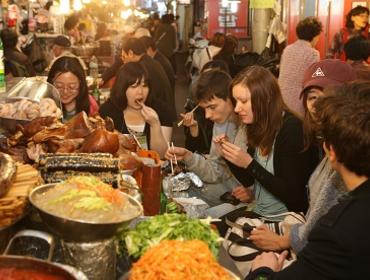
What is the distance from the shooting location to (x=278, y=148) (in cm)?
411

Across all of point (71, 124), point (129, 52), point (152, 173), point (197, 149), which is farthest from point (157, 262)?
point (129, 52)

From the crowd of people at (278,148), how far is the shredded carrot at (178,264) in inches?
25.8

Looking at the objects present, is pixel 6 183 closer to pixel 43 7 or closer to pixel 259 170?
pixel 259 170

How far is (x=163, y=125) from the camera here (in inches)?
213

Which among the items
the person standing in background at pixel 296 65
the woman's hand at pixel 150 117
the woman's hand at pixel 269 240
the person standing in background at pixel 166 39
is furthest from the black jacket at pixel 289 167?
the person standing in background at pixel 166 39

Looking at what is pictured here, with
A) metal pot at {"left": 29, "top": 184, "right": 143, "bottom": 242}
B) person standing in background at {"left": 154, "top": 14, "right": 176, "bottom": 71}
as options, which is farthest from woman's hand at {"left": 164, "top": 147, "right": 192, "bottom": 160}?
person standing in background at {"left": 154, "top": 14, "right": 176, "bottom": 71}

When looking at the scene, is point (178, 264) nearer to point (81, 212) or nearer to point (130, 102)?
point (81, 212)

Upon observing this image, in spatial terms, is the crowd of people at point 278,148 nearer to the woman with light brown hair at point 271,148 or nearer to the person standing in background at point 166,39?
the woman with light brown hair at point 271,148

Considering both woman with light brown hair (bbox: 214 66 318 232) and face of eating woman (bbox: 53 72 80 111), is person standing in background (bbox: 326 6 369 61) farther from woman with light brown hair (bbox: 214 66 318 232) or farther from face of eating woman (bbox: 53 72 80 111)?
face of eating woman (bbox: 53 72 80 111)

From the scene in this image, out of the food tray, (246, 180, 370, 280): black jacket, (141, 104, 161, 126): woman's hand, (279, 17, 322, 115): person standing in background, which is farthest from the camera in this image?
(279, 17, 322, 115): person standing in background

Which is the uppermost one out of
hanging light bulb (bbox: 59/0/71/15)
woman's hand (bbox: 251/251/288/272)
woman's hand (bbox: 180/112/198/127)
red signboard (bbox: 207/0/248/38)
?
hanging light bulb (bbox: 59/0/71/15)

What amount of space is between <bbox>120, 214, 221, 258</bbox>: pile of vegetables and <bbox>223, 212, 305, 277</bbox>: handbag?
4.77ft

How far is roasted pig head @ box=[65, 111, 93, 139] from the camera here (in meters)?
2.84

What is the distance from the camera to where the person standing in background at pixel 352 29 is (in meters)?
9.30
